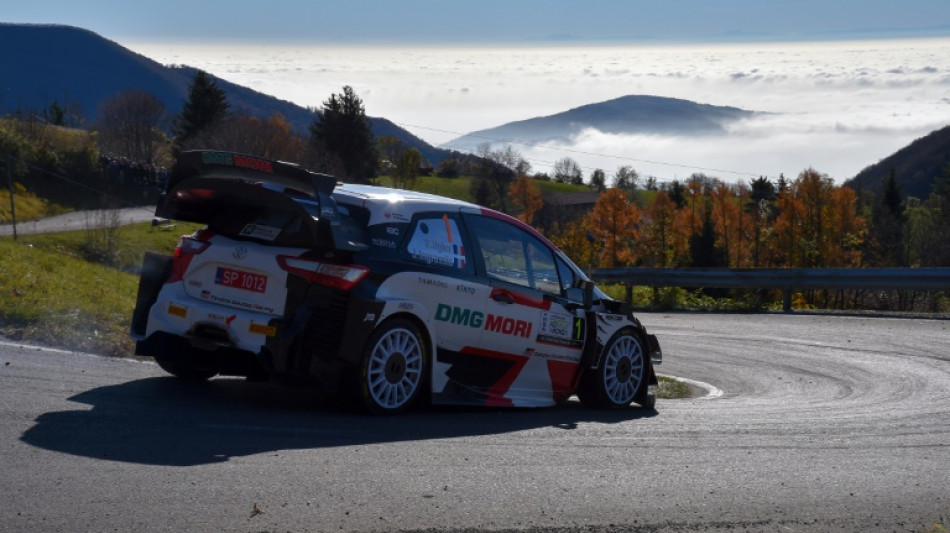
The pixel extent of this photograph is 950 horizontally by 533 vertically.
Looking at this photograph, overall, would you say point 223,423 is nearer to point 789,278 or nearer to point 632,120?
point 789,278

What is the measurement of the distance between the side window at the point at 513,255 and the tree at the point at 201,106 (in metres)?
66.0

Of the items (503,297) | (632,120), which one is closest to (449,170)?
(503,297)

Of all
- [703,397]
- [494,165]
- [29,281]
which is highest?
[494,165]

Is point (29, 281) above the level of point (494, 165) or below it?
below

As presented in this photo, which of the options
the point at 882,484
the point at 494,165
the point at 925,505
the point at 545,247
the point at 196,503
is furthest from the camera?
the point at 494,165

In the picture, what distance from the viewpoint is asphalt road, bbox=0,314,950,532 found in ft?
16.9

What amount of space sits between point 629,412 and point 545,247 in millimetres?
1718

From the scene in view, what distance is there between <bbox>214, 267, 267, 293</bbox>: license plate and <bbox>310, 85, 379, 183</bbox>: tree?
5360cm

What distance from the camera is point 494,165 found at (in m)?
86.9

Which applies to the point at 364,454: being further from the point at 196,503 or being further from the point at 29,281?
the point at 29,281

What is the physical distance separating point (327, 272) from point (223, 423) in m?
1.32

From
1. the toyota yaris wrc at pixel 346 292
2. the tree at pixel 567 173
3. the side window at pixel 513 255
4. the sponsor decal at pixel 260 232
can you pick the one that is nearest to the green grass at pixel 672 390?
the toyota yaris wrc at pixel 346 292

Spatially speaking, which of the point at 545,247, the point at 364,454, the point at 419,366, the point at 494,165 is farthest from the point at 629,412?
the point at 494,165

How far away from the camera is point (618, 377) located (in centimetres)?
1014
